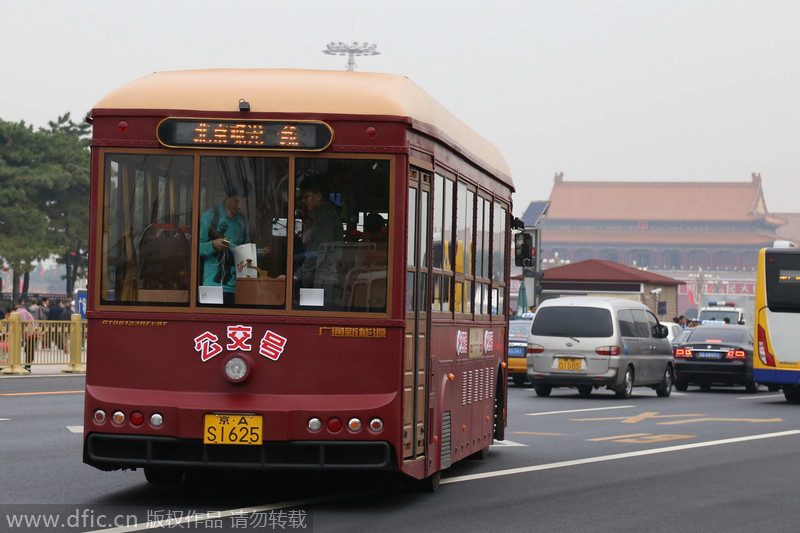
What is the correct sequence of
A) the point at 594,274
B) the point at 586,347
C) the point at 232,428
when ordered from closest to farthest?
the point at 232,428 → the point at 586,347 → the point at 594,274

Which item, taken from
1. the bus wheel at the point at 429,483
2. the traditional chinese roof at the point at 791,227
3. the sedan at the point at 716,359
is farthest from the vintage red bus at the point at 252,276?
the traditional chinese roof at the point at 791,227

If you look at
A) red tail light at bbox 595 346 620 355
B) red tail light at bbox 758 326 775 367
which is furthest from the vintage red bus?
red tail light at bbox 758 326 775 367

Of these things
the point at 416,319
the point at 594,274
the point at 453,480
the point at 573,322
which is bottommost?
the point at 453,480

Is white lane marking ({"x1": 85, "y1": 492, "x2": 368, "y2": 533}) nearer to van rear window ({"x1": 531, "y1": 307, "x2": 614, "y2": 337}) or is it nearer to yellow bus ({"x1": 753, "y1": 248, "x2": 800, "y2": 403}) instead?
van rear window ({"x1": 531, "y1": 307, "x2": 614, "y2": 337})

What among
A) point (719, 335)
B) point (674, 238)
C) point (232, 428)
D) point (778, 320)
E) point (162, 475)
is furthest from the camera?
point (674, 238)

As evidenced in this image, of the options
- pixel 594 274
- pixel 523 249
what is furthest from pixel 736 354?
pixel 594 274

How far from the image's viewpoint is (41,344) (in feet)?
94.9

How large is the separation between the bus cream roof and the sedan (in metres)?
20.2

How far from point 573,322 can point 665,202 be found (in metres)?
103

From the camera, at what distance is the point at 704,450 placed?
14898mm

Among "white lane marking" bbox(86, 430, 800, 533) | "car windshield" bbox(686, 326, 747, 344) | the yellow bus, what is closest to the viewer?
"white lane marking" bbox(86, 430, 800, 533)

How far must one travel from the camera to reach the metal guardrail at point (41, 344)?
2842cm

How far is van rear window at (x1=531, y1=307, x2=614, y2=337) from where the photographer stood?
24.2 m

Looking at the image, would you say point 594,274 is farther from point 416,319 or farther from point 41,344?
point 416,319
